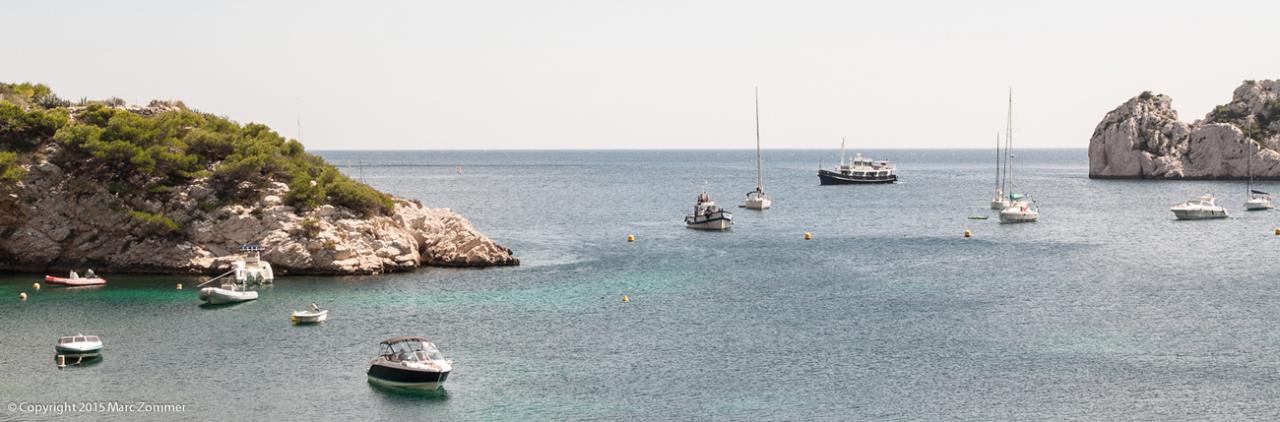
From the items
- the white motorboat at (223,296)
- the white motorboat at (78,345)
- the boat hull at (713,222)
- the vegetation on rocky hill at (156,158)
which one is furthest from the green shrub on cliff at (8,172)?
the boat hull at (713,222)

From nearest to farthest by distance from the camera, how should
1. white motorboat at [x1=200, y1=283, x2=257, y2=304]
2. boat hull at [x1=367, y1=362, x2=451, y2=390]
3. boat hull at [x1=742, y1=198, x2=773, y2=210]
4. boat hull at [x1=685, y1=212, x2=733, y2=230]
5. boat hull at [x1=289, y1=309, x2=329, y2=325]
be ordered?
boat hull at [x1=367, y1=362, x2=451, y2=390] < boat hull at [x1=289, y1=309, x2=329, y2=325] < white motorboat at [x1=200, y1=283, x2=257, y2=304] < boat hull at [x1=685, y1=212, x2=733, y2=230] < boat hull at [x1=742, y1=198, x2=773, y2=210]

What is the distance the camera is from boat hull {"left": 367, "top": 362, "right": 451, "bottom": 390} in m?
47.7

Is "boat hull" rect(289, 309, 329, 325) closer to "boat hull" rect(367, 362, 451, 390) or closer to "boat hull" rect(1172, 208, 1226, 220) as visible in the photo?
"boat hull" rect(367, 362, 451, 390)

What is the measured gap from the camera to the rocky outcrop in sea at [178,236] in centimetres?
7862

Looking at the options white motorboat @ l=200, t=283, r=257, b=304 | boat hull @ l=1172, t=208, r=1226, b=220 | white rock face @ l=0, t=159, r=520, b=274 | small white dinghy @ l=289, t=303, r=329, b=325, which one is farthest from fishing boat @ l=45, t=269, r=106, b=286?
boat hull @ l=1172, t=208, r=1226, b=220

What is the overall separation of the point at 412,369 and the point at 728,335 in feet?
59.5

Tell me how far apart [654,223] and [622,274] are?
43771mm

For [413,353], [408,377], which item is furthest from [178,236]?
[408,377]

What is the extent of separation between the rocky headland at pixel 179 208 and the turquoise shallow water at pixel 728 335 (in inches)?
107

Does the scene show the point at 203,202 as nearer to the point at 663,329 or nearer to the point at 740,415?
the point at 663,329

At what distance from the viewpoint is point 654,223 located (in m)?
125

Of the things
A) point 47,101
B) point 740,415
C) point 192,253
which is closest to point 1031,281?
point 740,415

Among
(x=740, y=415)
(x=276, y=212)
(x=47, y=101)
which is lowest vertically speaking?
(x=740, y=415)

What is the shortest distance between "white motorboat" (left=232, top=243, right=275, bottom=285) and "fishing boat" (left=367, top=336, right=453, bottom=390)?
26.1m
